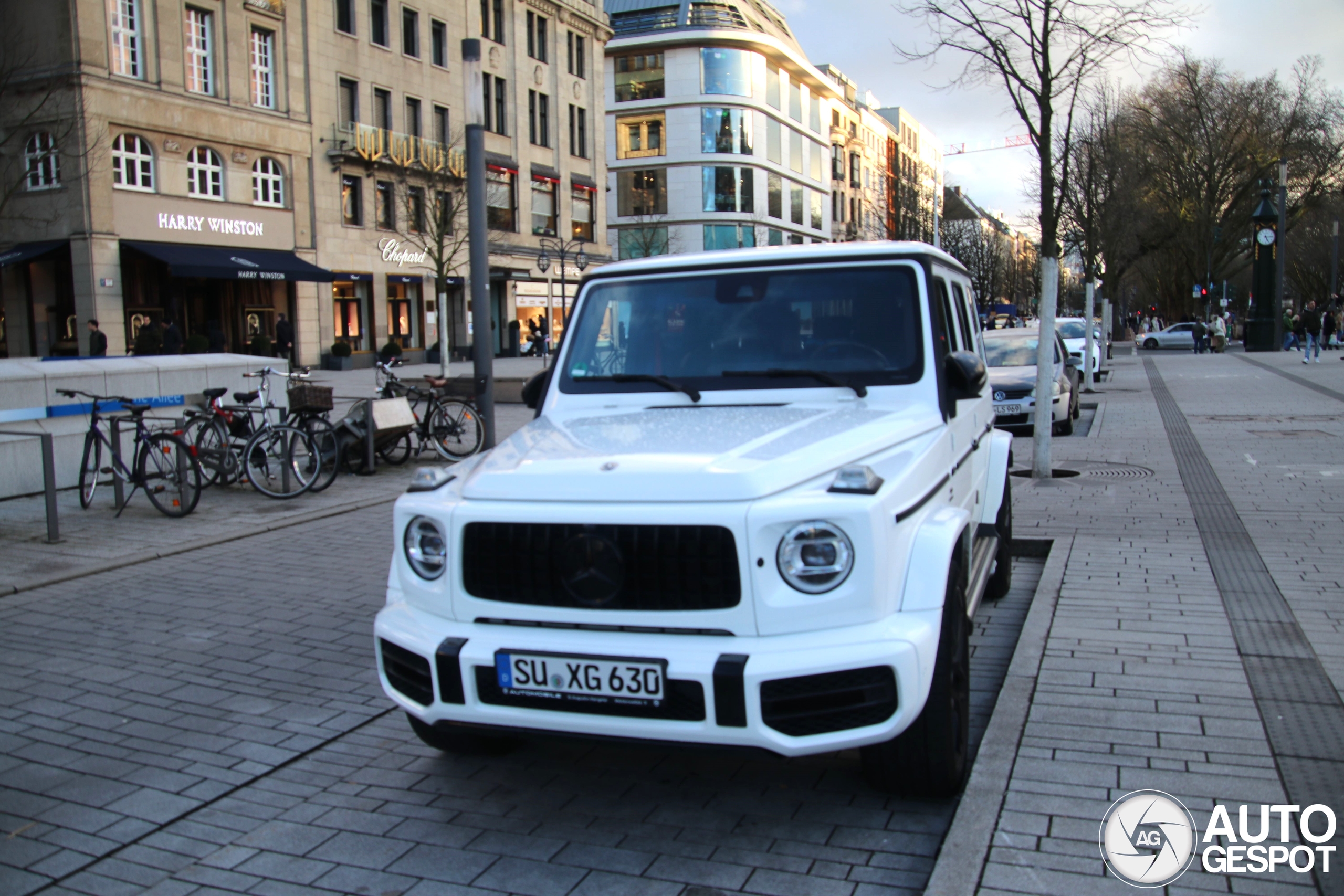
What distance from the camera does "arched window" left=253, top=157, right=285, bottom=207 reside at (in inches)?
1296

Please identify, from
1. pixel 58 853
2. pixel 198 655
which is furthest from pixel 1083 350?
pixel 58 853

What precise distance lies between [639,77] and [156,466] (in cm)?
6860

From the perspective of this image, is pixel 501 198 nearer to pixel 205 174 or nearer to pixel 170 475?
pixel 205 174

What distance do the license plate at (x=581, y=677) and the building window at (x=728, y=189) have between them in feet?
232

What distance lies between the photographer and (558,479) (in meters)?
3.32

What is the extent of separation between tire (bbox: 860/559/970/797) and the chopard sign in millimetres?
36753

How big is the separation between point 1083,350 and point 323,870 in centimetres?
2162

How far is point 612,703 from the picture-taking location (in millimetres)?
3170

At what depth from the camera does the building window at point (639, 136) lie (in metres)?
72.9

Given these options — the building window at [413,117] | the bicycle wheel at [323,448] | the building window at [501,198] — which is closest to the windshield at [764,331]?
the bicycle wheel at [323,448]

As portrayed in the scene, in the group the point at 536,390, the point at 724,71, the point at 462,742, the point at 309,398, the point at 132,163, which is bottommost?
the point at 462,742

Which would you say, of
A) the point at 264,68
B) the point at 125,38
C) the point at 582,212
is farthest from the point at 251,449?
the point at 582,212

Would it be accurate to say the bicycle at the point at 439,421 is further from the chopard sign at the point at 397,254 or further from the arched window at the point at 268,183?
the chopard sign at the point at 397,254

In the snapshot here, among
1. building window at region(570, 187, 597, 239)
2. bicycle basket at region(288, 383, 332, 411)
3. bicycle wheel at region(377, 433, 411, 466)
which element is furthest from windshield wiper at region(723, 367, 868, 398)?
building window at region(570, 187, 597, 239)
